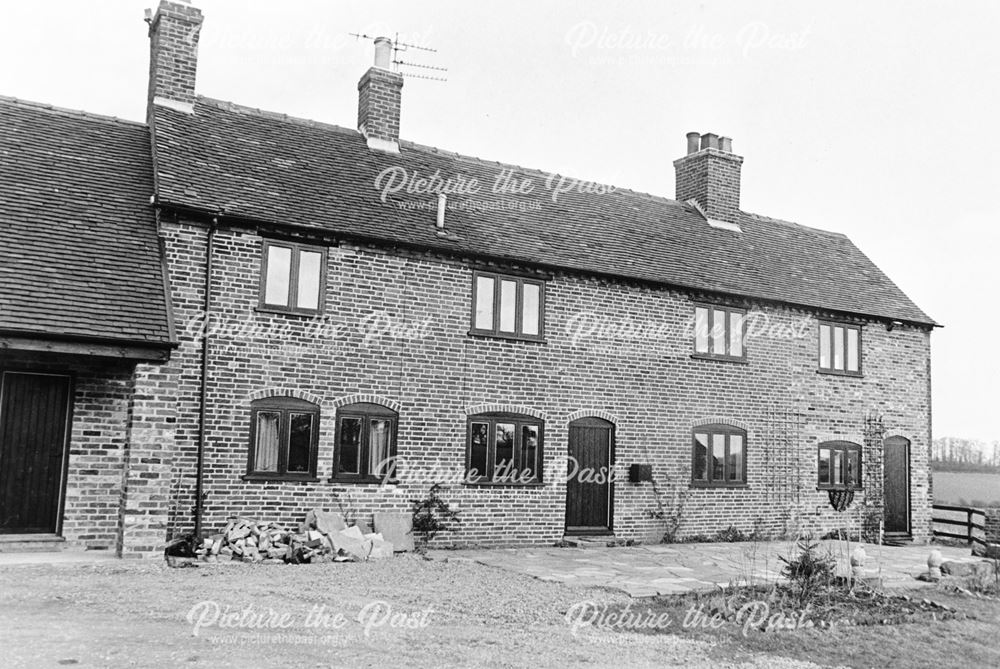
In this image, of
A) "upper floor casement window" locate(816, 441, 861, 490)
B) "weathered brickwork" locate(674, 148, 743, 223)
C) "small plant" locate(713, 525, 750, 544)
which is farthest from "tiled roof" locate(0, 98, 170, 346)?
"upper floor casement window" locate(816, 441, 861, 490)

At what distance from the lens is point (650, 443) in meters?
18.1

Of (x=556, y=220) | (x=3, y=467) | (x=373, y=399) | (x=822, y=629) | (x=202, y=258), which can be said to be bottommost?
(x=822, y=629)

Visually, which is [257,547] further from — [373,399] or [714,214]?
[714,214]

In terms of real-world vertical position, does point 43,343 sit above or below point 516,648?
above

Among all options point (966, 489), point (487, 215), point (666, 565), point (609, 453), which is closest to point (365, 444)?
point (609, 453)

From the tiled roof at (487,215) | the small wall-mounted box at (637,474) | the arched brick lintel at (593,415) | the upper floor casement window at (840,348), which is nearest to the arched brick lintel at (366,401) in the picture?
the tiled roof at (487,215)

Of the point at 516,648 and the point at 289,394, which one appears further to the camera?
the point at 289,394

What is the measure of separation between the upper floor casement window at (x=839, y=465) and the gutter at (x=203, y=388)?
13.5 meters

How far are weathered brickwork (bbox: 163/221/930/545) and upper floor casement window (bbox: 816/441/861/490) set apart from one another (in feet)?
0.85

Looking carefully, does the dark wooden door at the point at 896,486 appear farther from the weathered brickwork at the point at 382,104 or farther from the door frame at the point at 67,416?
the door frame at the point at 67,416

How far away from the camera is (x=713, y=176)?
22.6m

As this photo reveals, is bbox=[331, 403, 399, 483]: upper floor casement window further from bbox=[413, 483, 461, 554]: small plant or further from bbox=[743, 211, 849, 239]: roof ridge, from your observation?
bbox=[743, 211, 849, 239]: roof ridge

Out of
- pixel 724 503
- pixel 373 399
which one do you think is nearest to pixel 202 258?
pixel 373 399

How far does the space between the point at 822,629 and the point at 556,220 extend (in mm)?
10718
